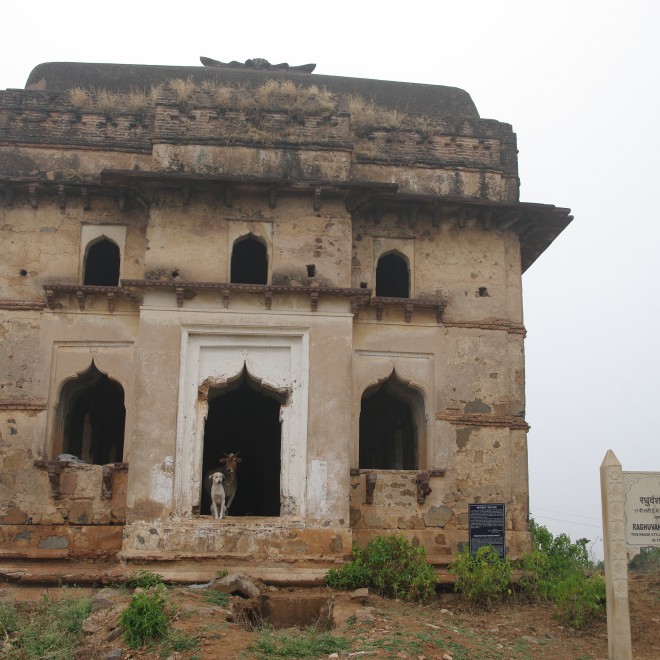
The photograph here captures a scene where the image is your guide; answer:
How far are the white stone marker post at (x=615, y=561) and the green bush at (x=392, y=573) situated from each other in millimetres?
3148

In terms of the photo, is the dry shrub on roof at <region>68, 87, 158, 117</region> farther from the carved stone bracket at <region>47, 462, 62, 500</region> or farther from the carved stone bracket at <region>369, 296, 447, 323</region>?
the carved stone bracket at <region>47, 462, 62, 500</region>

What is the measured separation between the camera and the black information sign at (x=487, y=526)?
50.0ft

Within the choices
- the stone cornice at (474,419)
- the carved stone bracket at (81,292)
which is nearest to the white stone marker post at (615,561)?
the stone cornice at (474,419)

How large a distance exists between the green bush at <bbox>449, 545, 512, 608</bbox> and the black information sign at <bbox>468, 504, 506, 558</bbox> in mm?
1189

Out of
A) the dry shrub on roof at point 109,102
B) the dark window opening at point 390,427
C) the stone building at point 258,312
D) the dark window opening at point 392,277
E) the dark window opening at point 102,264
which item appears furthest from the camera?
the dark window opening at point 392,277

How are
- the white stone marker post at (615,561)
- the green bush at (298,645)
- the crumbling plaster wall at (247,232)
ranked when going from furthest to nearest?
the crumbling plaster wall at (247,232)
the white stone marker post at (615,561)
the green bush at (298,645)

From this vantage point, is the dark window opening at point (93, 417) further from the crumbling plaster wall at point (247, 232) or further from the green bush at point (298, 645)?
the green bush at point (298, 645)

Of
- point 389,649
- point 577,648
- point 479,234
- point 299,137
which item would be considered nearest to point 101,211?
point 299,137

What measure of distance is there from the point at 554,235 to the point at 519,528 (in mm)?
5434

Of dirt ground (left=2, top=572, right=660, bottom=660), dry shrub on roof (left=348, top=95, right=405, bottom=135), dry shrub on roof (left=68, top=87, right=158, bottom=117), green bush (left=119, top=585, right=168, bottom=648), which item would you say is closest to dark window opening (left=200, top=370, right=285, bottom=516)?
dry shrub on roof (left=348, top=95, right=405, bottom=135)

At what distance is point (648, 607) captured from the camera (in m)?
13.8

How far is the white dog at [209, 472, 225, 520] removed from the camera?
48.9ft

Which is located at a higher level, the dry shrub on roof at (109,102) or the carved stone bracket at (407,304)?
the dry shrub on roof at (109,102)

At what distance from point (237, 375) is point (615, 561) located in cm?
678
